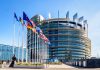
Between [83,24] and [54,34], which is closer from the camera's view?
[54,34]

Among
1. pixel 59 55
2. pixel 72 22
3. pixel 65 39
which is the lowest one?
pixel 59 55

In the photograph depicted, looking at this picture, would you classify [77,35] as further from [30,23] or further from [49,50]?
[30,23]

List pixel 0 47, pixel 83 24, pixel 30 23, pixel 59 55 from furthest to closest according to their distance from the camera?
pixel 83 24, pixel 59 55, pixel 0 47, pixel 30 23

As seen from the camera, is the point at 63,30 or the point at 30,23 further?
the point at 63,30

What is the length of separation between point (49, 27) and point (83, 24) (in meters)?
28.7

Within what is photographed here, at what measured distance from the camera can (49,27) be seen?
18238 centimetres

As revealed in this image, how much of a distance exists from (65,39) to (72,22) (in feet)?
46.5

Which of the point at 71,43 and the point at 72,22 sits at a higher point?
the point at 72,22

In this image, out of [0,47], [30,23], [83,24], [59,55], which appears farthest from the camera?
[83,24]

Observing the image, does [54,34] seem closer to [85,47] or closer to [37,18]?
[37,18]

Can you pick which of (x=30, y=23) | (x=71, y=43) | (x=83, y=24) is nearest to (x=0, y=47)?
(x=71, y=43)

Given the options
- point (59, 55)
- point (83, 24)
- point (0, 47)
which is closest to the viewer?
point (0, 47)

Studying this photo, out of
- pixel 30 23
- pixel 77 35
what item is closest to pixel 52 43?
pixel 77 35

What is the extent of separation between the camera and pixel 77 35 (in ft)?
616
